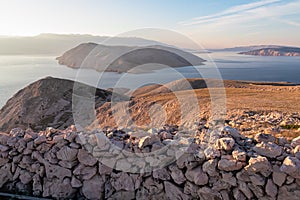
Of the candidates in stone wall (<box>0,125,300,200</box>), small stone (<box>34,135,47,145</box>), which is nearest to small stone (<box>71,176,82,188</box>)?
stone wall (<box>0,125,300,200</box>)

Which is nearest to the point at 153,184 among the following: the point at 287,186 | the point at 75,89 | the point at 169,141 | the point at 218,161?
the point at 169,141

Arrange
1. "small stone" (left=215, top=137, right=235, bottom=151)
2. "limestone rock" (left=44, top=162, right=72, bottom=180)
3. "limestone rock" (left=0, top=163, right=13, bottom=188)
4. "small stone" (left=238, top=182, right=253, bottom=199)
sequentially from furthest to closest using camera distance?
"limestone rock" (left=0, top=163, right=13, bottom=188), "limestone rock" (left=44, top=162, right=72, bottom=180), "small stone" (left=215, top=137, right=235, bottom=151), "small stone" (left=238, top=182, right=253, bottom=199)

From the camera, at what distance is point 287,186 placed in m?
6.42

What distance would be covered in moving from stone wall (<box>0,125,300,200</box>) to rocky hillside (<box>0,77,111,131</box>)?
94.8 ft

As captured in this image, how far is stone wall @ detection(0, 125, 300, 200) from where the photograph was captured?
6.57m

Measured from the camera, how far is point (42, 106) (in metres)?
44.7

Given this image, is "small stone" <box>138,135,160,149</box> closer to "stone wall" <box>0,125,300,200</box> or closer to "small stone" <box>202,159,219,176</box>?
"stone wall" <box>0,125,300,200</box>

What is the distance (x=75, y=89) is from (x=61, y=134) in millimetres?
43739

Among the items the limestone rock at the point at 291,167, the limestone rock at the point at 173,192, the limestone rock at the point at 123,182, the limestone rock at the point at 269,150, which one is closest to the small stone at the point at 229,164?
the limestone rock at the point at 269,150

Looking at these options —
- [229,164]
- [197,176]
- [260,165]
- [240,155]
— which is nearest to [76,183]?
[197,176]

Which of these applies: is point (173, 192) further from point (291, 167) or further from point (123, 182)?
point (291, 167)

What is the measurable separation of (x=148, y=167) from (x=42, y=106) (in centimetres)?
4093

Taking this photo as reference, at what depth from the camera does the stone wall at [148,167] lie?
6566 mm

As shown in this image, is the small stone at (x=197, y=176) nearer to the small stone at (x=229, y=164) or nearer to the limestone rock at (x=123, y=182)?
the small stone at (x=229, y=164)
